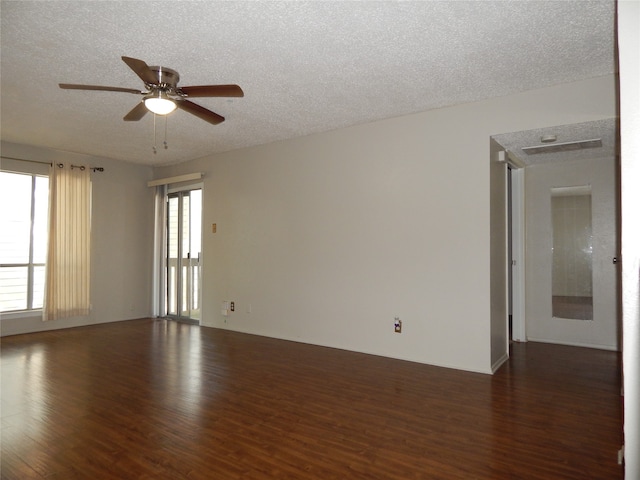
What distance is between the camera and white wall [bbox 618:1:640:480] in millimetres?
1417

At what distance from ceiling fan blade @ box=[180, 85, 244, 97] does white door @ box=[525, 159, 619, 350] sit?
4321 millimetres

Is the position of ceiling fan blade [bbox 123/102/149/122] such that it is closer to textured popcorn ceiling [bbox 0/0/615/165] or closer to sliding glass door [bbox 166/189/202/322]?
textured popcorn ceiling [bbox 0/0/615/165]

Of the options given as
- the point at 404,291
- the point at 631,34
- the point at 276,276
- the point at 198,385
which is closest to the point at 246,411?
the point at 198,385

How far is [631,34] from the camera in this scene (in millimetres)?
1479

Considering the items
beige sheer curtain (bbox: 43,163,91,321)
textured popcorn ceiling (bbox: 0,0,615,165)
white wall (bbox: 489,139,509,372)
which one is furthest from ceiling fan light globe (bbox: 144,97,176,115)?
beige sheer curtain (bbox: 43,163,91,321)

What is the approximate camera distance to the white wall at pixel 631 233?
4.65 feet

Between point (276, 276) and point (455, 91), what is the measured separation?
3353 millimetres

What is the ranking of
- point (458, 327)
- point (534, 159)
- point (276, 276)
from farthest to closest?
point (276, 276) → point (534, 159) → point (458, 327)

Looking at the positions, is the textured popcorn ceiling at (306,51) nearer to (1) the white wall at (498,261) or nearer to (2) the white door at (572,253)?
(1) the white wall at (498,261)

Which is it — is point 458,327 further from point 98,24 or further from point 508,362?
point 98,24

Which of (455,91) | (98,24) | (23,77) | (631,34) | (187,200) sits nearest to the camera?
(631,34)

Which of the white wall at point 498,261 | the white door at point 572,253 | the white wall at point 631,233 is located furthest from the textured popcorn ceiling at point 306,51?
the white door at point 572,253

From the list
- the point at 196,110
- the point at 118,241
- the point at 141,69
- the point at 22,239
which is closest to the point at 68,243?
the point at 22,239

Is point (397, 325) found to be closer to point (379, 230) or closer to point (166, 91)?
point (379, 230)
